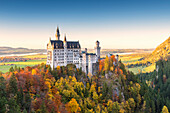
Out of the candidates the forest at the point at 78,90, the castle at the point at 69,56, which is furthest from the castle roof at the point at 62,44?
the forest at the point at 78,90

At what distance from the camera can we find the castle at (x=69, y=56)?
89812 millimetres

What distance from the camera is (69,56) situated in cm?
9375

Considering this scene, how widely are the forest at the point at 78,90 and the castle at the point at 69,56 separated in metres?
4.04

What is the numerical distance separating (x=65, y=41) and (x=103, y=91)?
123 ft

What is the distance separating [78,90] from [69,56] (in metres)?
23.7

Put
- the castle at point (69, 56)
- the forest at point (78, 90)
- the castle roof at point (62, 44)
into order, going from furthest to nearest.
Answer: the castle roof at point (62, 44) → the castle at point (69, 56) → the forest at point (78, 90)

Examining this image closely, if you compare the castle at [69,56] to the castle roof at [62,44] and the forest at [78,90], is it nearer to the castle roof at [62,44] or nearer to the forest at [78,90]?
the castle roof at [62,44]

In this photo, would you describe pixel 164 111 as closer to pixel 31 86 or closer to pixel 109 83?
pixel 109 83

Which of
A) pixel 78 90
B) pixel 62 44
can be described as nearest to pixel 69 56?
pixel 62 44

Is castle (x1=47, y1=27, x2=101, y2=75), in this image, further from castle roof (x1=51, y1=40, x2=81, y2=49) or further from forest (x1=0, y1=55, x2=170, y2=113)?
forest (x1=0, y1=55, x2=170, y2=113)

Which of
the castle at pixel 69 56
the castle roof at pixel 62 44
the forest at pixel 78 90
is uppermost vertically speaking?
the castle roof at pixel 62 44

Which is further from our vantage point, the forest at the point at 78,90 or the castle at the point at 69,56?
the castle at the point at 69,56

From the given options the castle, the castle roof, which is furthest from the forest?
the castle roof

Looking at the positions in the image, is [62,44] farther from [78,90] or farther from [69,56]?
[78,90]
